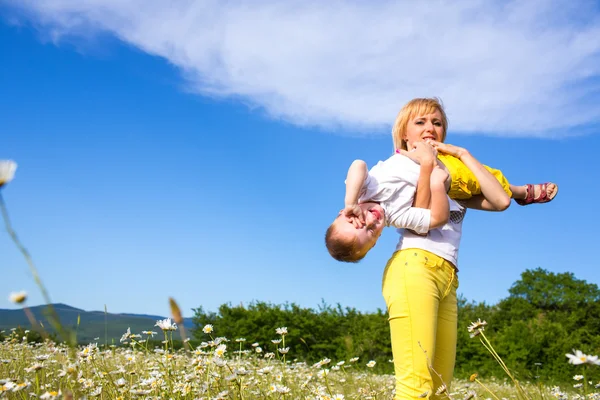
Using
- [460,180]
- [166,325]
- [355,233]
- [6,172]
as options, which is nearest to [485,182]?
[460,180]

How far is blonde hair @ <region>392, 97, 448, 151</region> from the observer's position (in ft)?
12.4

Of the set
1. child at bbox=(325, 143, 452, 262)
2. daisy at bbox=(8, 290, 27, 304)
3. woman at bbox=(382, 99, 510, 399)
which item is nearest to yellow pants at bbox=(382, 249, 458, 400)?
woman at bbox=(382, 99, 510, 399)

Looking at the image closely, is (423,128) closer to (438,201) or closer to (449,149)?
(449,149)

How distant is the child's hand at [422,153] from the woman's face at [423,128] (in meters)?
0.19

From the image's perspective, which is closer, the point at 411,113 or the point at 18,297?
the point at 18,297

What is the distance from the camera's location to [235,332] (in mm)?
12156

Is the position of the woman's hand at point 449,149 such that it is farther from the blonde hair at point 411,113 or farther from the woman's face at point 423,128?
the blonde hair at point 411,113

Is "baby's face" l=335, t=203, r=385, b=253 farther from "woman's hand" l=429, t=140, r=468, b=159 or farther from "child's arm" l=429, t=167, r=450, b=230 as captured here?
"woman's hand" l=429, t=140, r=468, b=159

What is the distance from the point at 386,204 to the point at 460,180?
0.53 metres

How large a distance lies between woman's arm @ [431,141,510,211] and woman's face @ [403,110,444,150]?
0.41 feet

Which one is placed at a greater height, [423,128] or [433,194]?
[423,128]

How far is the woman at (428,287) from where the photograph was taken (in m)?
3.06

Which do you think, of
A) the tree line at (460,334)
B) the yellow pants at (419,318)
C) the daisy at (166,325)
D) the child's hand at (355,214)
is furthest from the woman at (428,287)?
the tree line at (460,334)

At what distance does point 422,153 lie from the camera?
3.33m
